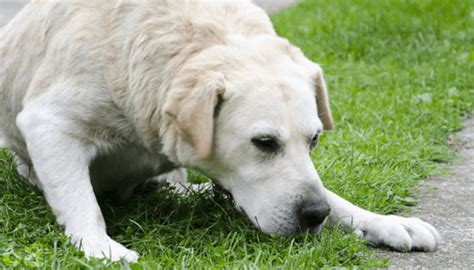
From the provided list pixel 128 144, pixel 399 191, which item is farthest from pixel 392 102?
pixel 128 144

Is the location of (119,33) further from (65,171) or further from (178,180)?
(178,180)

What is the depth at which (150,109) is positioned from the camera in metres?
4.16

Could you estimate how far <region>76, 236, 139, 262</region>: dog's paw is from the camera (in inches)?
149

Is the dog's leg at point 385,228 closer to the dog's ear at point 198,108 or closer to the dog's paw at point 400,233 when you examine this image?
the dog's paw at point 400,233

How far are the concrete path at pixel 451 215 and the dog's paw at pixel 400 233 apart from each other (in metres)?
0.04

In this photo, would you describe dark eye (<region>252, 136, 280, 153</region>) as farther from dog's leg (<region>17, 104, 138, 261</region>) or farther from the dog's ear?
dog's leg (<region>17, 104, 138, 261</region>)

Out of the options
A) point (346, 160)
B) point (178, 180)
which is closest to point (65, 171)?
point (178, 180)

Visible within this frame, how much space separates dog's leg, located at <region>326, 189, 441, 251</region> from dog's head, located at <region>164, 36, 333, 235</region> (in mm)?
401

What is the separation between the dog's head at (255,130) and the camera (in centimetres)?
385

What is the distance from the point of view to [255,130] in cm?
386

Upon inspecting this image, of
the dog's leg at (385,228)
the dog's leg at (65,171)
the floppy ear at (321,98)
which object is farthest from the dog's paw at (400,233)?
the dog's leg at (65,171)

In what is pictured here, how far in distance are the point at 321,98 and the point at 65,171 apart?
134 cm

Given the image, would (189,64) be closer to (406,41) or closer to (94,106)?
(94,106)

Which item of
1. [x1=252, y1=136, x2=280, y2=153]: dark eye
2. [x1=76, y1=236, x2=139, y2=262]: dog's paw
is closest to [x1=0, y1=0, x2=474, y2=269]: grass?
[x1=76, y1=236, x2=139, y2=262]: dog's paw
